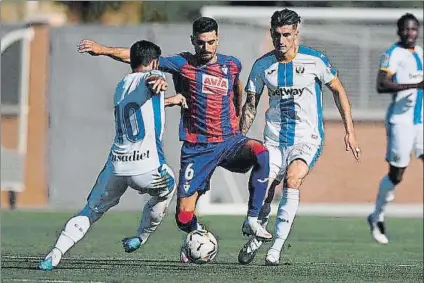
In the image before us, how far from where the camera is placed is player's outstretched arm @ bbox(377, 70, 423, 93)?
14141 mm

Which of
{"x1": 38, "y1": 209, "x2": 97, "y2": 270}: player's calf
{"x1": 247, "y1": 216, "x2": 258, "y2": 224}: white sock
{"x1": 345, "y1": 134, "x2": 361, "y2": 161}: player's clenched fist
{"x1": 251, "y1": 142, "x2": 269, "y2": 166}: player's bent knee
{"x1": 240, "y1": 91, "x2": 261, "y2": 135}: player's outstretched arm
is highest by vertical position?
{"x1": 240, "y1": 91, "x2": 261, "y2": 135}: player's outstretched arm

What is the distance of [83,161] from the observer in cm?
2292

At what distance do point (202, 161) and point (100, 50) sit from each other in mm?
1409

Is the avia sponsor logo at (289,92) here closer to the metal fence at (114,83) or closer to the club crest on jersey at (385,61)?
the club crest on jersey at (385,61)

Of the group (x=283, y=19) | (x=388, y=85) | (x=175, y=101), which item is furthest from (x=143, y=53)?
(x=388, y=85)

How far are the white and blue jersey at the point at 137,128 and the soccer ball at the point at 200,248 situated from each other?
3.01 ft

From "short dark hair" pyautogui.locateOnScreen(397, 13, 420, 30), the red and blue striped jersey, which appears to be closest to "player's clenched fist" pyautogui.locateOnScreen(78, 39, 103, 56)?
the red and blue striped jersey

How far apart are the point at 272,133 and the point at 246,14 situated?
9.98 meters

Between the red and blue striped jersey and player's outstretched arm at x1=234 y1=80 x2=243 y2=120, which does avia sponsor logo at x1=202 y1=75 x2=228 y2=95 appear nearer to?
the red and blue striped jersey

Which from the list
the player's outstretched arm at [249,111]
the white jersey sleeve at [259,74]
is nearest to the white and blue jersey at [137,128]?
the player's outstretched arm at [249,111]

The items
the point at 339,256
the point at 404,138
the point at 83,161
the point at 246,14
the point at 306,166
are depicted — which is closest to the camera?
the point at 306,166

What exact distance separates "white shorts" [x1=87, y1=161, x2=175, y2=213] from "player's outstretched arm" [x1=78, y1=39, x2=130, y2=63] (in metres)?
0.91

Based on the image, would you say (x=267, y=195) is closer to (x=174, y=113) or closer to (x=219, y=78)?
(x=219, y=78)

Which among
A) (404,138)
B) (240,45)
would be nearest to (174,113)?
(240,45)
